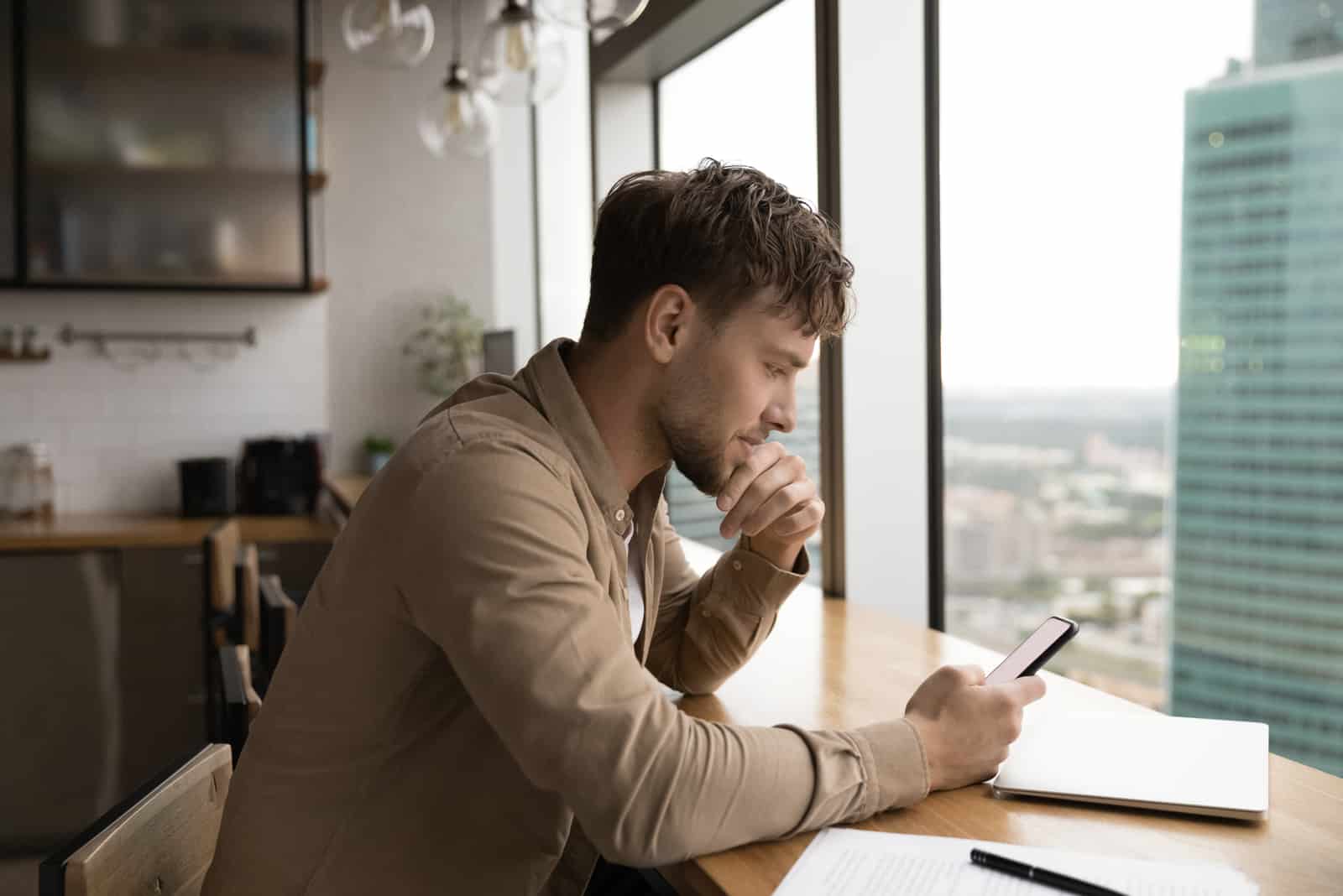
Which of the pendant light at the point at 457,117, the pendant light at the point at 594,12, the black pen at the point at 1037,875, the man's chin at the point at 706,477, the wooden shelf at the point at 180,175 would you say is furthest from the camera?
the wooden shelf at the point at 180,175

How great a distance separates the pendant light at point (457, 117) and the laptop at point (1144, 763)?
2.20 meters

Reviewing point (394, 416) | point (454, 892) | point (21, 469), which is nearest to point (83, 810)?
point (21, 469)

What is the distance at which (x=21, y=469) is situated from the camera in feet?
13.1

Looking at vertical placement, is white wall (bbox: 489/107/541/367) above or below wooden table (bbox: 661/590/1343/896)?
above

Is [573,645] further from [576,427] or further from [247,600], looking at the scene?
[247,600]

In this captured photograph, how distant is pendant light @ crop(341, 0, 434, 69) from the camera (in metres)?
2.24

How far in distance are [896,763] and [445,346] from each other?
3.74 meters

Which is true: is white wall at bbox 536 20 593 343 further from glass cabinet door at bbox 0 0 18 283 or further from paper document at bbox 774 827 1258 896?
paper document at bbox 774 827 1258 896

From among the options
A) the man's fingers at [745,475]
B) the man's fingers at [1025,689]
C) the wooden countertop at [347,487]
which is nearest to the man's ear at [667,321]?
the man's fingers at [745,475]

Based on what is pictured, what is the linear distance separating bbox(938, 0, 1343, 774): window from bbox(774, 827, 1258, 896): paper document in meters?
0.61

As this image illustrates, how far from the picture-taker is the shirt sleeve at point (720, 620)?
4.83ft

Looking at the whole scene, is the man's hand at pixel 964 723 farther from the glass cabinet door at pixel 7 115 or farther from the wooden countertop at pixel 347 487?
the glass cabinet door at pixel 7 115

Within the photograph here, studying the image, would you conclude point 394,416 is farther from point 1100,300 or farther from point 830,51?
point 1100,300

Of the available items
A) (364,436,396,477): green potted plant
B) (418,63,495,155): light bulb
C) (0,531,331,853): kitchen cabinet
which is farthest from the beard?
(364,436,396,477): green potted plant
